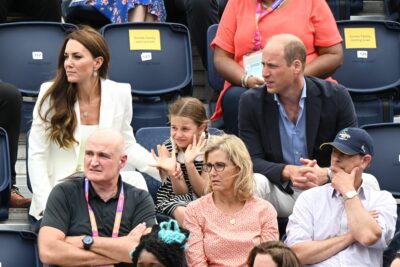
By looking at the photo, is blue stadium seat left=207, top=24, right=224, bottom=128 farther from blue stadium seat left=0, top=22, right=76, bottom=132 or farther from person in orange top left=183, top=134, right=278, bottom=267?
person in orange top left=183, top=134, right=278, bottom=267

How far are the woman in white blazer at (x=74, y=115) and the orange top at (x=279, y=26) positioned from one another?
3.64 ft

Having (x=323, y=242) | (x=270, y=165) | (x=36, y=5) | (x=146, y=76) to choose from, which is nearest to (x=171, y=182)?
(x=270, y=165)

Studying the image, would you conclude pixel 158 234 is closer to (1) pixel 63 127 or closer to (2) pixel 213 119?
(1) pixel 63 127

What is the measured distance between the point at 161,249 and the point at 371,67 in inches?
137

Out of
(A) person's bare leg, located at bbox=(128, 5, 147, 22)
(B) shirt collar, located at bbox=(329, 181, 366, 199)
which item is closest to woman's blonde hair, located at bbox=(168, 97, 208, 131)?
(B) shirt collar, located at bbox=(329, 181, 366, 199)

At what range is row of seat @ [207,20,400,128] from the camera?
9039 millimetres

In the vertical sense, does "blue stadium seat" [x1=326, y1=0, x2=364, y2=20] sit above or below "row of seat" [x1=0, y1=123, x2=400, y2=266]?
above

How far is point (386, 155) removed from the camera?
25.9 feet

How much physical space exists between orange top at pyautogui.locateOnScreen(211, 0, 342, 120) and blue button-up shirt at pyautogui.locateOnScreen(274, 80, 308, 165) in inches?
42.8

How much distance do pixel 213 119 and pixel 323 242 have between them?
6.95 feet

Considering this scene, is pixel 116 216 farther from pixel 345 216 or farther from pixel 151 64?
pixel 151 64

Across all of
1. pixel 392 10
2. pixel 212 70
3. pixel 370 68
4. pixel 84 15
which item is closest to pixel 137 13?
pixel 84 15

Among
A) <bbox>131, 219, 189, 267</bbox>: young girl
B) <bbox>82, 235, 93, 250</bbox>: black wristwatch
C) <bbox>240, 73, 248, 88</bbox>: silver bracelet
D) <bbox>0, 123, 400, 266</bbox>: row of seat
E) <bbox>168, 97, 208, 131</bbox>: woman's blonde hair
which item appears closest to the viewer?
<bbox>131, 219, 189, 267</bbox>: young girl

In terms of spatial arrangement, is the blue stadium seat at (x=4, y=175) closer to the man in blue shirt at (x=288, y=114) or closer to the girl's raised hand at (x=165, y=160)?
the girl's raised hand at (x=165, y=160)
